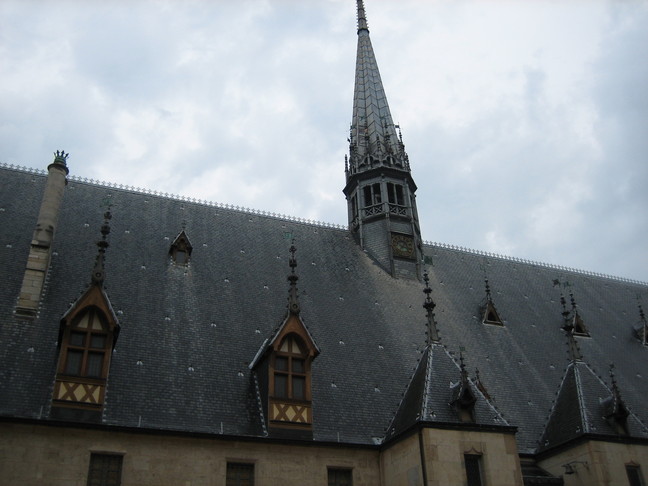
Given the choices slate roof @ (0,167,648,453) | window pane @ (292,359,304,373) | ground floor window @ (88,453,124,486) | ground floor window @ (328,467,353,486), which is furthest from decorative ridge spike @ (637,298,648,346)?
ground floor window @ (88,453,124,486)

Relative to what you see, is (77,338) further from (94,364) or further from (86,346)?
(94,364)

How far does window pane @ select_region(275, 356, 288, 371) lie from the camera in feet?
74.1

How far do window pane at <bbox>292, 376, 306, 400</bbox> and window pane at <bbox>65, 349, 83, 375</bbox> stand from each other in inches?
260

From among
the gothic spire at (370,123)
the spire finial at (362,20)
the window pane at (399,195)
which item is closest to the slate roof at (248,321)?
the window pane at (399,195)

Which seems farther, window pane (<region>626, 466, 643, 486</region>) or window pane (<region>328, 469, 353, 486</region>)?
window pane (<region>626, 466, 643, 486</region>)

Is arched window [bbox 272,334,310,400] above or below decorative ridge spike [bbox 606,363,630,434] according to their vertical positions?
above

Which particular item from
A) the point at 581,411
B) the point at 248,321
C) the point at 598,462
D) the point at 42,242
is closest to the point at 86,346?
the point at 42,242

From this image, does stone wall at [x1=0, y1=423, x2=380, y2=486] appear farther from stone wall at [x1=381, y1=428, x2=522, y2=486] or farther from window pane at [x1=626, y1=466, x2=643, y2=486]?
window pane at [x1=626, y1=466, x2=643, y2=486]

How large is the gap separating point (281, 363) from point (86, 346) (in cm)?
606

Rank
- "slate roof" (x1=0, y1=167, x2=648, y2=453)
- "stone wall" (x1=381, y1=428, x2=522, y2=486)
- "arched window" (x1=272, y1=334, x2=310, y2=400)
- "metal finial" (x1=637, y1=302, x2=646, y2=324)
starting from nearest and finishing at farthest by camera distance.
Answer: "stone wall" (x1=381, y1=428, x2=522, y2=486) → "slate roof" (x1=0, y1=167, x2=648, y2=453) → "arched window" (x1=272, y1=334, x2=310, y2=400) → "metal finial" (x1=637, y1=302, x2=646, y2=324)

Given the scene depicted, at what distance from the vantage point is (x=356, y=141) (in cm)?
3931

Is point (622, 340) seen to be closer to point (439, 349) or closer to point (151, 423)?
point (439, 349)

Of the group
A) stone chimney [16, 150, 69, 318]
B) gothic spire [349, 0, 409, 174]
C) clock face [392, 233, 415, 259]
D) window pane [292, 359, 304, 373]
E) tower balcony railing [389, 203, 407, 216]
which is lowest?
window pane [292, 359, 304, 373]

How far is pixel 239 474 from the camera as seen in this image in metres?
20.7
